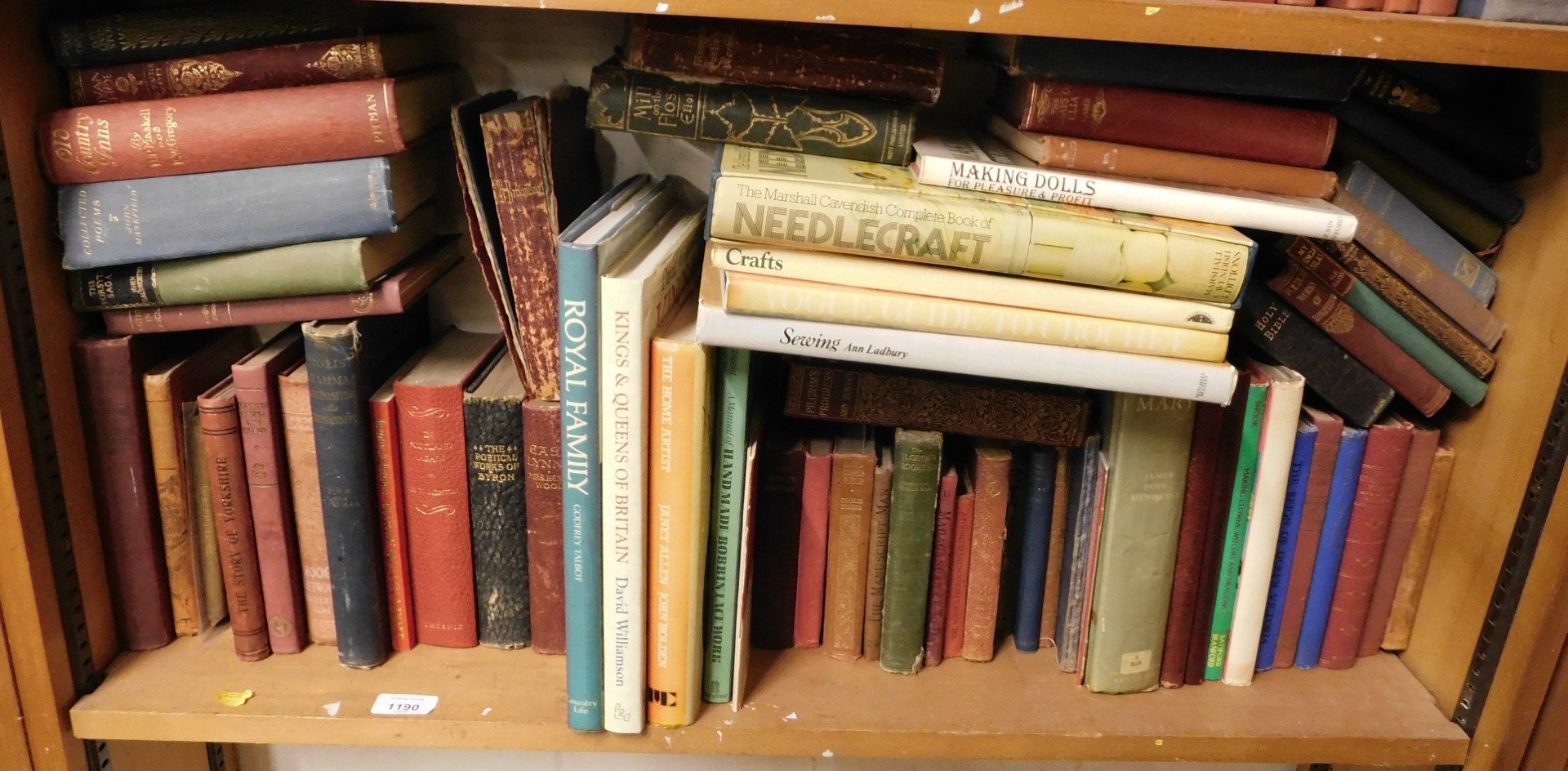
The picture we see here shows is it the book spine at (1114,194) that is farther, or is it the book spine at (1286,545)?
the book spine at (1286,545)

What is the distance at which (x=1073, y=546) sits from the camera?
0.74m

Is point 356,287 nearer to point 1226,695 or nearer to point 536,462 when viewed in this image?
point 536,462

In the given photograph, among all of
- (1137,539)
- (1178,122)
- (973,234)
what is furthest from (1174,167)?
(1137,539)

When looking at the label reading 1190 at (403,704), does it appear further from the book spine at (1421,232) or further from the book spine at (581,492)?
the book spine at (1421,232)

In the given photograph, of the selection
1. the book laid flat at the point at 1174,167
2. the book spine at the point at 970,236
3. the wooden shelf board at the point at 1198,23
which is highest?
the wooden shelf board at the point at 1198,23

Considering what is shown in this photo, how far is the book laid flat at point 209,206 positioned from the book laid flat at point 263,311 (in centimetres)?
5

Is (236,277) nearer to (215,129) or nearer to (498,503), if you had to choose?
(215,129)

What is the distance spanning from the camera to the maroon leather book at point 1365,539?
28.4 inches

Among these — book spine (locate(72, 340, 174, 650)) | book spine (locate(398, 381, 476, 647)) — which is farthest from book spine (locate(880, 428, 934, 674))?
book spine (locate(72, 340, 174, 650))

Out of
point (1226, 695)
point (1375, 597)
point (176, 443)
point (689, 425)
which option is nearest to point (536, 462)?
point (689, 425)

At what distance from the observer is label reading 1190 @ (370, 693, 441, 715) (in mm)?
702

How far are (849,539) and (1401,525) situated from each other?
1.38 ft

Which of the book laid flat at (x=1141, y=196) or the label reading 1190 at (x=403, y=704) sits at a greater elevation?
the book laid flat at (x=1141, y=196)

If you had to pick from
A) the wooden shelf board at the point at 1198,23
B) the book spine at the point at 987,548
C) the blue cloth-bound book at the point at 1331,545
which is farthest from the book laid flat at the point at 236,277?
the blue cloth-bound book at the point at 1331,545
